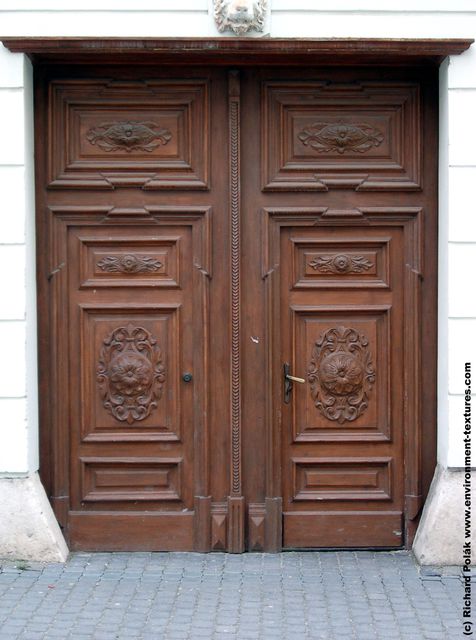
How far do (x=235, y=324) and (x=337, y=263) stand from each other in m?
0.79

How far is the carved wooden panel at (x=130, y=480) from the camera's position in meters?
7.77

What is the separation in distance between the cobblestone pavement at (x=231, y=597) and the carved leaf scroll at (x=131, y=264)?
188cm

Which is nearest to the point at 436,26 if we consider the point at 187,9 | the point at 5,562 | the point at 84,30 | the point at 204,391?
the point at 187,9

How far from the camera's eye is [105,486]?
7.80m

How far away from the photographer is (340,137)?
303 inches

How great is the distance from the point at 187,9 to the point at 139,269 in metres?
1.70

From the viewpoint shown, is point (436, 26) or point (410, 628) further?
point (436, 26)

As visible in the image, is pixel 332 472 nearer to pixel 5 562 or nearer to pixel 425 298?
pixel 425 298

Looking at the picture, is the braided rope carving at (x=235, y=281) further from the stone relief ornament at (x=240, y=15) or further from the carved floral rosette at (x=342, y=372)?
the carved floral rosette at (x=342, y=372)

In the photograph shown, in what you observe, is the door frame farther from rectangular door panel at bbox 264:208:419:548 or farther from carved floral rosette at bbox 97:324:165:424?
carved floral rosette at bbox 97:324:165:424

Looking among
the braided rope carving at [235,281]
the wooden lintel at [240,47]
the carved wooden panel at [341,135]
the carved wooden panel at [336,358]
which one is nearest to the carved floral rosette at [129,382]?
the braided rope carving at [235,281]

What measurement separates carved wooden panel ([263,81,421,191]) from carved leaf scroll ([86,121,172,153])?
0.72 meters

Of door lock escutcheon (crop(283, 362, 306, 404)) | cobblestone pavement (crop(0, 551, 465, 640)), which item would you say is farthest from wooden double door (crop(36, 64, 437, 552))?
Result: cobblestone pavement (crop(0, 551, 465, 640))

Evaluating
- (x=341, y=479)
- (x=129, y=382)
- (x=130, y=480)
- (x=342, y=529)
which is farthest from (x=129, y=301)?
(x=342, y=529)
